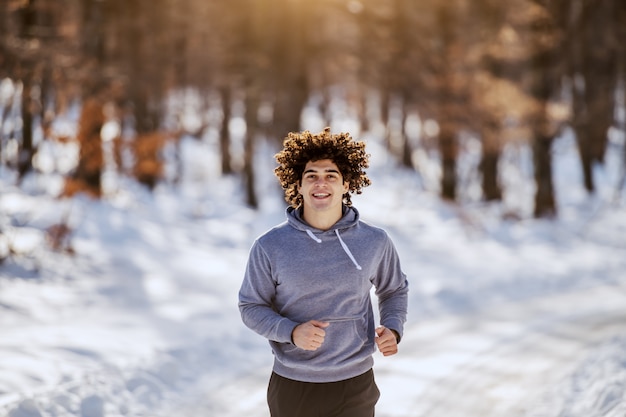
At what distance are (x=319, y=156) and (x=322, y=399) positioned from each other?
112 centimetres

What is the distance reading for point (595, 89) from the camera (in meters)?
26.8

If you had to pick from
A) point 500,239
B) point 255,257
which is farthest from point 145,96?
point 255,257

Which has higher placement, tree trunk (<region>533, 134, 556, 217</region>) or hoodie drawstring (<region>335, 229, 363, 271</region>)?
hoodie drawstring (<region>335, 229, 363, 271</region>)

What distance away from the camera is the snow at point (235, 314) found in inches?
259

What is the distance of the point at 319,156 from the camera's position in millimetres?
3381

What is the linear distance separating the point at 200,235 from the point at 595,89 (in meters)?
16.8

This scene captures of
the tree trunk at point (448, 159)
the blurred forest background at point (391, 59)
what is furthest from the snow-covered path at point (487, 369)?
the tree trunk at point (448, 159)

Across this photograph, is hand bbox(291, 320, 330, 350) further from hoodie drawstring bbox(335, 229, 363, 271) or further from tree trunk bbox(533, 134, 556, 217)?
tree trunk bbox(533, 134, 556, 217)

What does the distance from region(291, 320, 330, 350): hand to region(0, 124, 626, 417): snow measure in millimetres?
3328

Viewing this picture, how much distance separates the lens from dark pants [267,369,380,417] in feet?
10.5

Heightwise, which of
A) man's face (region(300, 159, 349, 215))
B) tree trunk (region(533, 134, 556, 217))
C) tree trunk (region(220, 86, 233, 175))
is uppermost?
tree trunk (region(220, 86, 233, 175))

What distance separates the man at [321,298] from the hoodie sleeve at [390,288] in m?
0.03

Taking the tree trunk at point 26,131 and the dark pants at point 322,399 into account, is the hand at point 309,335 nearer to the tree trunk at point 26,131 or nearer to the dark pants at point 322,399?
the dark pants at point 322,399

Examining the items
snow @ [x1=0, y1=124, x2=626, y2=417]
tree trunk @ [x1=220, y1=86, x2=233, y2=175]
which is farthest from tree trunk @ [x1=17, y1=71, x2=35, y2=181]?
tree trunk @ [x1=220, y1=86, x2=233, y2=175]
